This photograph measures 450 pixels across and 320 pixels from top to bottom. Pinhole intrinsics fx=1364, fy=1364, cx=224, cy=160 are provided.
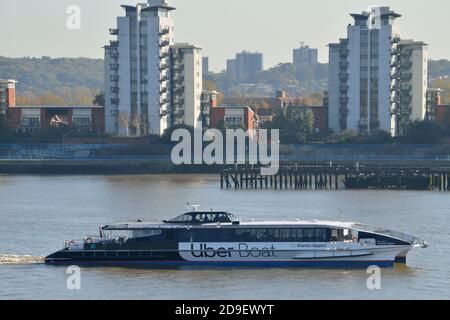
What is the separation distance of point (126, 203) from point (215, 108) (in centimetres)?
3857

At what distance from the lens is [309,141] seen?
311 ft

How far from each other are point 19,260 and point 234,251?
261 inches

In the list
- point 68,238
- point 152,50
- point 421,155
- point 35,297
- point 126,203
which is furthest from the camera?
point 152,50

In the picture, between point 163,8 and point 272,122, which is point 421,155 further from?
point 163,8

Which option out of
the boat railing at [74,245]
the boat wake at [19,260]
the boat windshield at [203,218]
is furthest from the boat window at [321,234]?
the boat wake at [19,260]

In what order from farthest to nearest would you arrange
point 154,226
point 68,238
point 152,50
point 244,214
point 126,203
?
1. point 152,50
2. point 126,203
3. point 244,214
4. point 68,238
5. point 154,226

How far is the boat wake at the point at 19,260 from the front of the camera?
41.6 metres

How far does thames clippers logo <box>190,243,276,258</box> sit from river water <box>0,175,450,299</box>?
0.66 m

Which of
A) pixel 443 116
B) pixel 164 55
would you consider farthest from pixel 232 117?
pixel 443 116

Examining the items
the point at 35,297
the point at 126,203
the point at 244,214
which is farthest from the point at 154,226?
the point at 126,203

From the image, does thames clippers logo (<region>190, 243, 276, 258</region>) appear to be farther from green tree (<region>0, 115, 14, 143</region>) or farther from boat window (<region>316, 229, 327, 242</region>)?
green tree (<region>0, 115, 14, 143</region>)

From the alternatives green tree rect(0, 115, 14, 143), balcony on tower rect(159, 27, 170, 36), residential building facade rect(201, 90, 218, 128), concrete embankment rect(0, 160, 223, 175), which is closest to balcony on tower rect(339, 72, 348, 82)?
residential building facade rect(201, 90, 218, 128)

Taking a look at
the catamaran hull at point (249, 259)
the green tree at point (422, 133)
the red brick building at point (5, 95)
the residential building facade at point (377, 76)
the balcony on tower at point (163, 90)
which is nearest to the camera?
the catamaran hull at point (249, 259)

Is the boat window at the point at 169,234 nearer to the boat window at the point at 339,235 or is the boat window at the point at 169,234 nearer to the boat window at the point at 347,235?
the boat window at the point at 339,235
